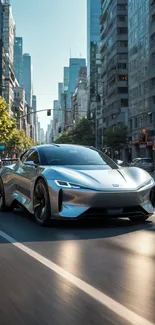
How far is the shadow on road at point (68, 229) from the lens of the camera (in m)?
5.71

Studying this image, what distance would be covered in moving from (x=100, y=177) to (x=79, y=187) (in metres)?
0.46

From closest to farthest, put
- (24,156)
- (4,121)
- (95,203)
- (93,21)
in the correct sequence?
(95,203) → (24,156) → (4,121) → (93,21)

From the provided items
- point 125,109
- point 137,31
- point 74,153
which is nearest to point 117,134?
point 125,109

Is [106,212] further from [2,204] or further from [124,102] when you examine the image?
[124,102]

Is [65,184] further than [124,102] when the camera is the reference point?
No

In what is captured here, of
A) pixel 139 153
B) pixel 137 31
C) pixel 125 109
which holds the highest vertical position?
pixel 137 31

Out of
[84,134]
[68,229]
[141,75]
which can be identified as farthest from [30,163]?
[84,134]

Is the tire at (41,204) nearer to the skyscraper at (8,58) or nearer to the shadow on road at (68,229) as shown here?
the shadow on road at (68,229)

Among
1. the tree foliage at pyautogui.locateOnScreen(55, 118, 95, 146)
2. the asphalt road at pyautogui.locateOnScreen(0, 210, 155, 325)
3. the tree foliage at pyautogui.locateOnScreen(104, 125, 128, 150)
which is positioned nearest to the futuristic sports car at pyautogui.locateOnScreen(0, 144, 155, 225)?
the asphalt road at pyautogui.locateOnScreen(0, 210, 155, 325)

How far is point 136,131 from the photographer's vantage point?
66.4 m

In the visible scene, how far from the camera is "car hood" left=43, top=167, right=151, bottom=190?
628 centimetres

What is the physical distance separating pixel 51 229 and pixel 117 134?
2418 inches

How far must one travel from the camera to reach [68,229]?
624 centimetres

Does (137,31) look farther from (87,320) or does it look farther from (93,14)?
(93,14)
